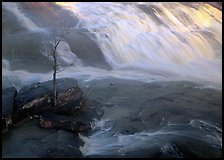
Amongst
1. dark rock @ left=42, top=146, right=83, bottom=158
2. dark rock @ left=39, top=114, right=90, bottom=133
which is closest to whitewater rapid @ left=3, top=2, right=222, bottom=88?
dark rock @ left=39, top=114, right=90, bottom=133

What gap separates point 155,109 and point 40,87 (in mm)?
4075

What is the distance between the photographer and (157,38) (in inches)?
907

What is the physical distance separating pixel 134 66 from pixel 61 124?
8.73 meters

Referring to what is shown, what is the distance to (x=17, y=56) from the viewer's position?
1828 centimetres

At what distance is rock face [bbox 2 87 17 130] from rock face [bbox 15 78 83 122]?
177mm

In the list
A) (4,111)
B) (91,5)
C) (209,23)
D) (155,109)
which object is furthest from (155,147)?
(209,23)

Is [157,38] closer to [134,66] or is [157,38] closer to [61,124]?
[134,66]

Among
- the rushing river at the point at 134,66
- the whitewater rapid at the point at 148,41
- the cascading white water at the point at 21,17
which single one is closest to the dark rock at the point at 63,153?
the rushing river at the point at 134,66

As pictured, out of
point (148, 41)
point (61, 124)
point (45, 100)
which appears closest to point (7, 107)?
point (45, 100)

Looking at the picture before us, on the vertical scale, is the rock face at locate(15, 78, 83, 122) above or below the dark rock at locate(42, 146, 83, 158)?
above

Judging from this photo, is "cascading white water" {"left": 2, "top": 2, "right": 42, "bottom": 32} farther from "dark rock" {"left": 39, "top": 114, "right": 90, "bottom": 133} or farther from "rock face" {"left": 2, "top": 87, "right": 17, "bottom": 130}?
"dark rock" {"left": 39, "top": 114, "right": 90, "bottom": 133}

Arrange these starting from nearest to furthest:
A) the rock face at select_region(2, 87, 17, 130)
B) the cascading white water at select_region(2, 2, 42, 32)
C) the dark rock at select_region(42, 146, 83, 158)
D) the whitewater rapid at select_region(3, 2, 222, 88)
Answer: the dark rock at select_region(42, 146, 83, 158)
the rock face at select_region(2, 87, 17, 130)
the whitewater rapid at select_region(3, 2, 222, 88)
the cascading white water at select_region(2, 2, 42, 32)

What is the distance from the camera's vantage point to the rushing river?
39.0 ft

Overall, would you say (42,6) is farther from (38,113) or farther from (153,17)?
(38,113)
